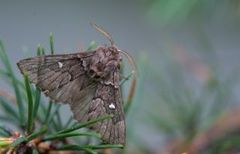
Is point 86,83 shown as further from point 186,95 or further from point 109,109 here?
point 186,95

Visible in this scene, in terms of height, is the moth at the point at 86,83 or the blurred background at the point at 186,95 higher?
the blurred background at the point at 186,95

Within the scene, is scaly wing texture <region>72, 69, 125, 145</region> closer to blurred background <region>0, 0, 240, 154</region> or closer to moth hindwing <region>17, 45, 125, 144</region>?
moth hindwing <region>17, 45, 125, 144</region>

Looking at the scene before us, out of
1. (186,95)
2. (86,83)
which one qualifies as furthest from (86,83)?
(186,95)

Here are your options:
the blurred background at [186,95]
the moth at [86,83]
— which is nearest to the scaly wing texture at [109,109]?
the moth at [86,83]

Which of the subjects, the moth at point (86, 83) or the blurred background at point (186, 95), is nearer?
the moth at point (86, 83)

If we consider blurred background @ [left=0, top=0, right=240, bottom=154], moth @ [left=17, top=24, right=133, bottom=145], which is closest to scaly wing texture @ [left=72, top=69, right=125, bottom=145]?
moth @ [left=17, top=24, right=133, bottom=145]

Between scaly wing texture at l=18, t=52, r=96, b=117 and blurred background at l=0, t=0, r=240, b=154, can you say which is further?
blurred background at l=0, t=0, r=240, b=154

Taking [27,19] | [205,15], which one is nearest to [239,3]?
[205,15]

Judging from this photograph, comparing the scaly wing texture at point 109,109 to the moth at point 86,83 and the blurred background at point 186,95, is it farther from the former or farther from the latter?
the blurred background at point 186,95

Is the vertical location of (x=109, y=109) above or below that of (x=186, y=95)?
below
